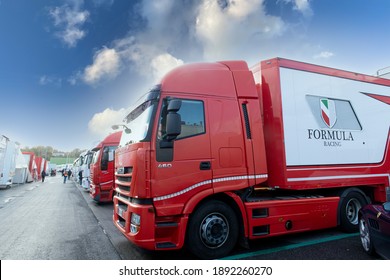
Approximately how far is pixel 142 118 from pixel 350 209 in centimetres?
509

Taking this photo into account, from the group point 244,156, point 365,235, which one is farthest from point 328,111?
point 365,235

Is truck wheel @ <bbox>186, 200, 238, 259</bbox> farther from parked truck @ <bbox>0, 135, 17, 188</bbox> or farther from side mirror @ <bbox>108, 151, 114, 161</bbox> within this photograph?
parked truck @ <bbox>0, 135, 17, 188</bbox>

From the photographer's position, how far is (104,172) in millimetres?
11977

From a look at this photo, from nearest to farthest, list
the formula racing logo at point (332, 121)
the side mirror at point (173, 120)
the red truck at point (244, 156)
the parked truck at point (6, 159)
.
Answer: the side mirror at point (173, 120), the red truck at point (244, 156), the formula racing logo at point (332, 121), the parked truck at point (6, 159)

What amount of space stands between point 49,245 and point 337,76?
7.19 m

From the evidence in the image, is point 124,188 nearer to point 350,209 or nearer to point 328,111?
point 328,111

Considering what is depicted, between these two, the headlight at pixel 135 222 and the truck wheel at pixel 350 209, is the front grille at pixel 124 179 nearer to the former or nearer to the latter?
the headlight at pixel 135 222

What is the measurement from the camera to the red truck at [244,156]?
4.25 meters

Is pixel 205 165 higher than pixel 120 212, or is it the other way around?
pixel 205 165

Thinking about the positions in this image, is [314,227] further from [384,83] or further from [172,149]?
Answer: [384,83]

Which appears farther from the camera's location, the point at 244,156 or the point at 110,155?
the point at 110,155

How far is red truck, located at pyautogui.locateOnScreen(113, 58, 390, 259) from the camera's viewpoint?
425 cm

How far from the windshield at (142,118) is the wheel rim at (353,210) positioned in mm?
4761

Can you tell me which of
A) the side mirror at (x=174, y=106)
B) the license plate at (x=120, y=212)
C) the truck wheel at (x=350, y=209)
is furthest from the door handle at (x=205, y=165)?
the truck wheel at (x=350, y=209)
